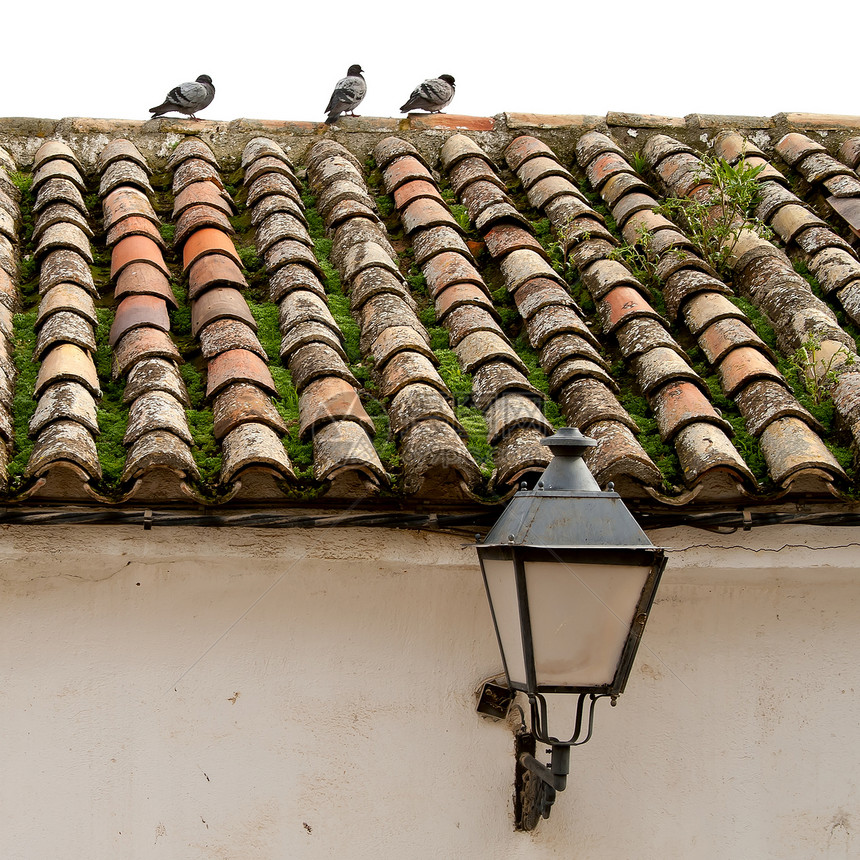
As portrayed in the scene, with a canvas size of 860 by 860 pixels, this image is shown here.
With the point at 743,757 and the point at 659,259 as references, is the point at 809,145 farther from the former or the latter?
the point at 743,757

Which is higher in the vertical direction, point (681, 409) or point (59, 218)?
point (59, 218)

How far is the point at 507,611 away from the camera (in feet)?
9.89

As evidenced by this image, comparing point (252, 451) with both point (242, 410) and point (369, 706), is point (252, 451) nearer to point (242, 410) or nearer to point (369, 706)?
point (242, 410)

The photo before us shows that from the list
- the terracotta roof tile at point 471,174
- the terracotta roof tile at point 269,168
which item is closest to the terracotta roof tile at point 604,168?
the terracotta roof tile at point 471,174

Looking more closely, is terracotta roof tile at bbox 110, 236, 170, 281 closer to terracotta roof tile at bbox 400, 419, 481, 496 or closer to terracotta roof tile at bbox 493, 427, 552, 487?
terracotta roof tile at bbox 400, 419, 481, 496

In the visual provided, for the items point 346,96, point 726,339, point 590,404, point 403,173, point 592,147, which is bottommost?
point 590,404

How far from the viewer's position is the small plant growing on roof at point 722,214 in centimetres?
519

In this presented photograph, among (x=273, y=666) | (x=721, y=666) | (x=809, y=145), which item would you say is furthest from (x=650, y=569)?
(x=809, y=145)

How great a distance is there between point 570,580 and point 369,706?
1151 mm

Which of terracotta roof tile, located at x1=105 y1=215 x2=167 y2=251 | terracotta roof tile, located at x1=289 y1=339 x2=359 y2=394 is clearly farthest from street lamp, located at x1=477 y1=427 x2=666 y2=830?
terracotta roof tile, located at x1=105 y1=215 x2=167 y2=251

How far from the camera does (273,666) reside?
362 cm

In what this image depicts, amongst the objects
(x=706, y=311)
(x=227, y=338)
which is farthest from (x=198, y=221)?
(x=706, y=311)

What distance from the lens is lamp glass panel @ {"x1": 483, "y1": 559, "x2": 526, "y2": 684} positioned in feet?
9.63

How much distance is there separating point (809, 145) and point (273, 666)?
4.74m
